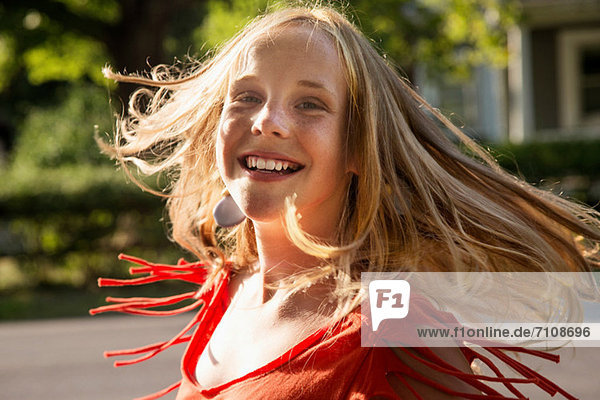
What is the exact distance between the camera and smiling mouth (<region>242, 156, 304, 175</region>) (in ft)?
5.26

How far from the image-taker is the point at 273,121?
5.18ft

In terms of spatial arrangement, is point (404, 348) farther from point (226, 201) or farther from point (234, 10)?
point (234, 10)

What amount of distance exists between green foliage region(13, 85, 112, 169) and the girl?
475 inches

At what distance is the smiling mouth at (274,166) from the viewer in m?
1.60

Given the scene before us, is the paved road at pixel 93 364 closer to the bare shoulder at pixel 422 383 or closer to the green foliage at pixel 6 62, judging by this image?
the bare shoulder at pixel 422 383

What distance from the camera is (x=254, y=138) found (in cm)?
162

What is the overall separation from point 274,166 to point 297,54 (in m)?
0.25

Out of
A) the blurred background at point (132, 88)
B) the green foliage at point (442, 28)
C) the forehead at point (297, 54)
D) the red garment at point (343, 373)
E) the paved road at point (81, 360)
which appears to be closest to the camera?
the red garment at point (343, 373)

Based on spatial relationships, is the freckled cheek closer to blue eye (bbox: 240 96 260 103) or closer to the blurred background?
blue eye (bbox: 240 96 260 103)

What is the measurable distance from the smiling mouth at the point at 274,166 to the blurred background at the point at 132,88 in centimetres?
575

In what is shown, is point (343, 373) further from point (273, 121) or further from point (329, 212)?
point (273, 121)

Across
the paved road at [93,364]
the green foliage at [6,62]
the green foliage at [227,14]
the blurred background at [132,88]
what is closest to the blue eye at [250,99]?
the paved road at [93,364]
